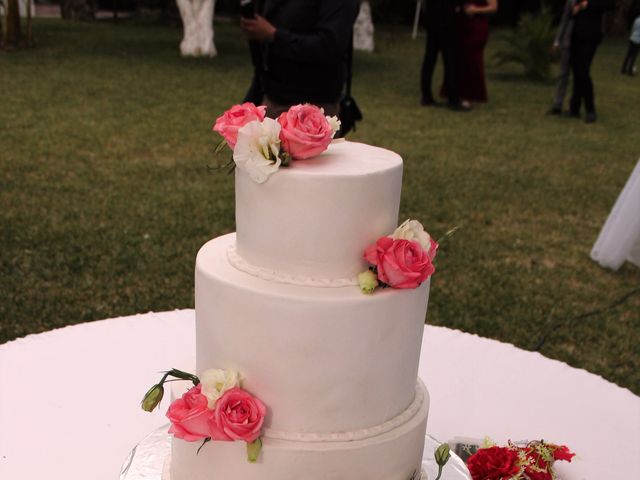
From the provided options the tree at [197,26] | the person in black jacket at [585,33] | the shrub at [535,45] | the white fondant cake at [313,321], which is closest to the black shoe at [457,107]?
the person in black jacket at [585,33]

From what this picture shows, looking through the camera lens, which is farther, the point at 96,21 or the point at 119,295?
the point at 96,21

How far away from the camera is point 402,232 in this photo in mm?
1348

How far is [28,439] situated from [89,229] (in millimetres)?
2991

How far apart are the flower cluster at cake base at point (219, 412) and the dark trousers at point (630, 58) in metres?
14.9

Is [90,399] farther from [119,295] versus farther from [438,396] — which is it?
[119,295]

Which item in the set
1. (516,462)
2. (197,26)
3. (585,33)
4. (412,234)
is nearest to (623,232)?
(516,462)

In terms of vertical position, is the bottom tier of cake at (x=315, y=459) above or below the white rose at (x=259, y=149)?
below

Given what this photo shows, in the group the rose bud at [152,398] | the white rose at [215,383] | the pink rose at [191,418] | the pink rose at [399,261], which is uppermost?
the pink rose at [399,261]

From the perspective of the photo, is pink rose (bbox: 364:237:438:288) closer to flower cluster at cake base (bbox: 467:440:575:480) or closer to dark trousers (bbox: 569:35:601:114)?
flower cluster at cake base (bbox: 467:440:575:480)

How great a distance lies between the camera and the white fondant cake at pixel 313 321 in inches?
51.6

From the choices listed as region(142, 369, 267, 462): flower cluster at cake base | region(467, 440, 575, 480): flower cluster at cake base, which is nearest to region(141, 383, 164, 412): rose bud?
region(142, 369, 267, 462): flower cluster at cake base

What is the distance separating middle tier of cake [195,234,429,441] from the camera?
132cm

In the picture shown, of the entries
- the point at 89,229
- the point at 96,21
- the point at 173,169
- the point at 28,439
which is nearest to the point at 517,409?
the point at 28,439

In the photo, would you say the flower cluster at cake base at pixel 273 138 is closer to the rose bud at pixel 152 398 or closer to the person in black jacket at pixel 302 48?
the rose bud at pixel 152 398
